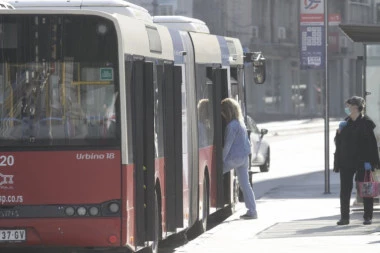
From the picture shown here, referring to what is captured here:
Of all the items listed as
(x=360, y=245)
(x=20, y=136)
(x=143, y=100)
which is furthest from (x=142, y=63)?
(x=360, y=245)

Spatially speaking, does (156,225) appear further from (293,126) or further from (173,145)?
(293,126)

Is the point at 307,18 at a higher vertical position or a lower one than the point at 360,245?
higher

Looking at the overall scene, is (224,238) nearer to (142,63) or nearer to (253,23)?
(142,63)

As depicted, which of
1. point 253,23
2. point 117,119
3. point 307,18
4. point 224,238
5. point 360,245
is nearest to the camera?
point 117,119

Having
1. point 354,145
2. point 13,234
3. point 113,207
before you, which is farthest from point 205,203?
point 13,234

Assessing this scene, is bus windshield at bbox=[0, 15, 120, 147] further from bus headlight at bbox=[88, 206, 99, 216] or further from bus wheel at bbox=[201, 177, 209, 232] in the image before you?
bus wheel at bbox=[201, 177, 209, 232]

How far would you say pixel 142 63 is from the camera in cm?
1411

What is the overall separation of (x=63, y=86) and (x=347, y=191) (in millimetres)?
6594

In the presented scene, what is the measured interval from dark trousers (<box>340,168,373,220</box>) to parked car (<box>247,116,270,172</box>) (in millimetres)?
14749

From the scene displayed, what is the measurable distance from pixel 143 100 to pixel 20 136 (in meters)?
1.49

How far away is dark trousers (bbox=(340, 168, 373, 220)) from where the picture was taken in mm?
18656

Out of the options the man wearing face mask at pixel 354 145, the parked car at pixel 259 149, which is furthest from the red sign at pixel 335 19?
the man wearing face mask at pixel 354 145

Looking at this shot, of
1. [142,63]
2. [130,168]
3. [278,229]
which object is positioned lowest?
[278,229]

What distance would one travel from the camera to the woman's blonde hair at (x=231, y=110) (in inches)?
791
